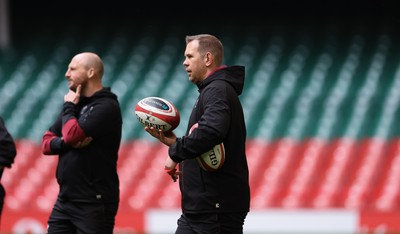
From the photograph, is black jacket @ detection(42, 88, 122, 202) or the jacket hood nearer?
the jacket hood

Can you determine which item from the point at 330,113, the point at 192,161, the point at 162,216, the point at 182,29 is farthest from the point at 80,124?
the point at 182,29

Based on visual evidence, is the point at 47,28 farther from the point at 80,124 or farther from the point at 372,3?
the point at 80,124

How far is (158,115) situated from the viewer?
18.5 feet

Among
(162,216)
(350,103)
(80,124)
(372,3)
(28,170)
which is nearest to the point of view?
(80,124)

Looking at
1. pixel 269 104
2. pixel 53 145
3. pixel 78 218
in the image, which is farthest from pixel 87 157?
pixel 269 104

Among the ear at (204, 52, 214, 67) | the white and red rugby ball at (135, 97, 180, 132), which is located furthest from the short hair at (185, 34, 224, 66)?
the white and red rugby ball at (135, 97, 180, 132)

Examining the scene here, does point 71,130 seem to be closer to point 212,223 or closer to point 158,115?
point 158,115

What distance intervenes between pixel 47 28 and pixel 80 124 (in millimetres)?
15037

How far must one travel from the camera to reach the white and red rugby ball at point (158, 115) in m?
5.65

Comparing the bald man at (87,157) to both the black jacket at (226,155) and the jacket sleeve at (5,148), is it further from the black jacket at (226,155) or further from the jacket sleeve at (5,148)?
the black jacket at (226,155)

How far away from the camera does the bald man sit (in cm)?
637

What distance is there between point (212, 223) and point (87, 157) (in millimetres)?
1350

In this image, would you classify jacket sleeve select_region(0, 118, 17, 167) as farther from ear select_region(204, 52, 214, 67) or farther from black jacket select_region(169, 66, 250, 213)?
ear select_region(204, 52, 214, 67)

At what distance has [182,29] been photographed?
66.7 feet
